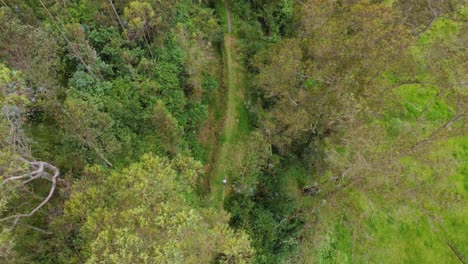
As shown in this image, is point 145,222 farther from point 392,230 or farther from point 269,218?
point 392,230

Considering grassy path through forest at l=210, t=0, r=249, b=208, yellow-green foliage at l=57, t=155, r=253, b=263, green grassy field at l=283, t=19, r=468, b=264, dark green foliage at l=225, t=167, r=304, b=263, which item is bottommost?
green grassy field at l=283, t=19, r=468, b=264

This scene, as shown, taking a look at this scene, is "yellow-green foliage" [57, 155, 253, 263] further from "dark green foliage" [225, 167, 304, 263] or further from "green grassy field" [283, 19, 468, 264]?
"green grassy field" [283, 19, 468, 264]

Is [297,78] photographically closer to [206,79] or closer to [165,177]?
[206,79]

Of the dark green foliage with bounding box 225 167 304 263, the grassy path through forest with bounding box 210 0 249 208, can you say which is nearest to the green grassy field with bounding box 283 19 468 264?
the dark green foliage with bounding box 225 167 304 263

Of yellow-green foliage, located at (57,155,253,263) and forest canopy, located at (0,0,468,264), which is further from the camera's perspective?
forest canopy, located at (0,0,468,264)

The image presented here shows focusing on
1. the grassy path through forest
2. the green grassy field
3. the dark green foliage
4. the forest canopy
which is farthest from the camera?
the green grassy field

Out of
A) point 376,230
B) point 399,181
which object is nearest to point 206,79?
point 399,181

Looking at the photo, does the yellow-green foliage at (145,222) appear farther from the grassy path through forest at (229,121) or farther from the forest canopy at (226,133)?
the grassy path through forest at (229,121)

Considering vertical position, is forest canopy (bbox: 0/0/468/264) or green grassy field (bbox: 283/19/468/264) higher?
forest canopy (bbox: 0/0/468/264)
